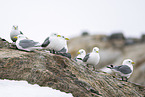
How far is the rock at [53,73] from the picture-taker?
598cm

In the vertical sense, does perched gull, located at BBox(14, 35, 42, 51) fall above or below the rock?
above

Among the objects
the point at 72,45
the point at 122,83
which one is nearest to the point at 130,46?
the point at 72,45

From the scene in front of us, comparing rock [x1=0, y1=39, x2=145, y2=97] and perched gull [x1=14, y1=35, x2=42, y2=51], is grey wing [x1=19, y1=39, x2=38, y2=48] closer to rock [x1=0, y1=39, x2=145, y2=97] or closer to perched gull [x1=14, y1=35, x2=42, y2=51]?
perched gull [x1=14, y1=35, x2=42, y2=51]

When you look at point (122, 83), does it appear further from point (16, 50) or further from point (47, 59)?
point (16, 50)

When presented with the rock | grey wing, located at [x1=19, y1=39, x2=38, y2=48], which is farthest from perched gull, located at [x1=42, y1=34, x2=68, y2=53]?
grey wing, located at [x1=19, y1=39, x2=38, y2=48]

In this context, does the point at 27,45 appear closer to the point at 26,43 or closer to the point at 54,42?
the point at 26,43

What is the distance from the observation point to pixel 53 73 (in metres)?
6.23

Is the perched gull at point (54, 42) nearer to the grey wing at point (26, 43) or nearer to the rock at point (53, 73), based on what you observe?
the rock at point (53, 73)

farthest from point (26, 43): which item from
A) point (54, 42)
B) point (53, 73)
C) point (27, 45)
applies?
point (53, 73)

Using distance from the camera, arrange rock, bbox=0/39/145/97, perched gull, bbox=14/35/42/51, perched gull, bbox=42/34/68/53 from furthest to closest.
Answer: perched gull, bbox=42/34/68/53 → perched gull, bbox=14/35/42/51 → rock, bbox=0/39/145/97

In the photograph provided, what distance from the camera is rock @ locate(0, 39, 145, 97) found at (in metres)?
5.98

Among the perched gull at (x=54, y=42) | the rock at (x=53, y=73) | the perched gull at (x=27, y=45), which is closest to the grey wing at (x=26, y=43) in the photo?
the perched gull at (x=27, y=45)

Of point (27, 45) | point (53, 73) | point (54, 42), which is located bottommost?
point (53, 73)

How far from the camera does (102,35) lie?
1348 inches
